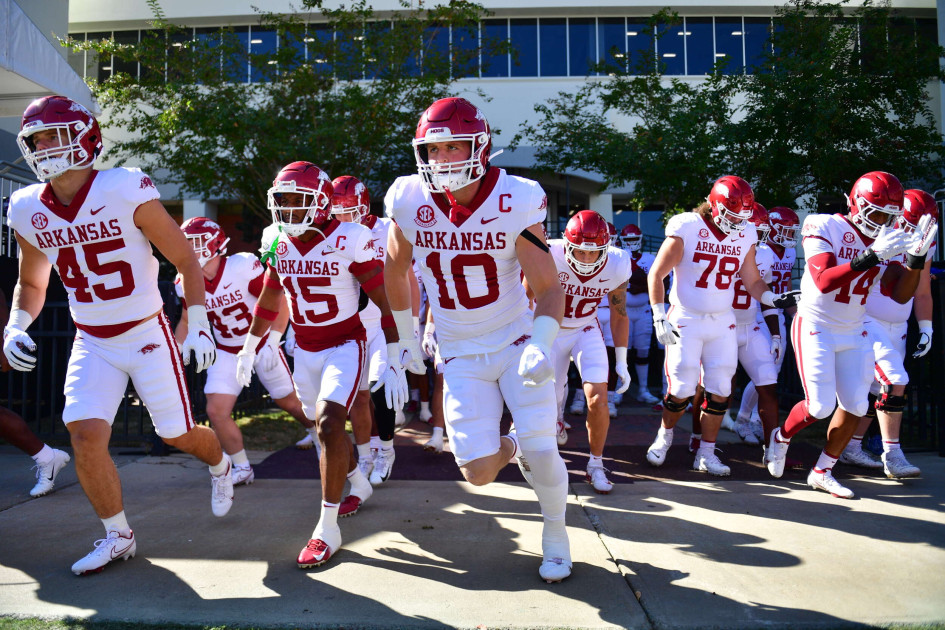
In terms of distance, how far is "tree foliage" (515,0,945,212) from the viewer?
10.3 meters

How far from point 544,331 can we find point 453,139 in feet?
3.16

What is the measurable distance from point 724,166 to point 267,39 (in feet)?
40.9

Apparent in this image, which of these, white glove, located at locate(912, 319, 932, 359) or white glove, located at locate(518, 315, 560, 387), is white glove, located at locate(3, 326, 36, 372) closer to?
white glove, located at locate(518, 315, 560, 387)

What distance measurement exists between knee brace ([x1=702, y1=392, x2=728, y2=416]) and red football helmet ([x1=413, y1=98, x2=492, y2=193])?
3134 mm

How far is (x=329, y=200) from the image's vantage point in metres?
4.43

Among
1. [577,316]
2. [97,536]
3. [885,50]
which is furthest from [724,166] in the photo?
[97,536]

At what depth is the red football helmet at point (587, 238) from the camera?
16.4 feet

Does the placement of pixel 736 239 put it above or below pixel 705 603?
above

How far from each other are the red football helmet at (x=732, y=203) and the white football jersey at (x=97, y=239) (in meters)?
3.88

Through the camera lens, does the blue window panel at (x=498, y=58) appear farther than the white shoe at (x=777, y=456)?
Yes

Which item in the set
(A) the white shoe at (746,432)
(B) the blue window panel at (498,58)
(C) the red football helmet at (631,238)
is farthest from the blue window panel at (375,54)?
(A) the white shoe at (746,432)

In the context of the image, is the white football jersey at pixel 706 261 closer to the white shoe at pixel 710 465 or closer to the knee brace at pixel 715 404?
the knee brace at pixel 715 404

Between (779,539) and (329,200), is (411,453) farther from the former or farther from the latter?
(779,539)

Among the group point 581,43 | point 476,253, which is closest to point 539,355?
point 476,253
